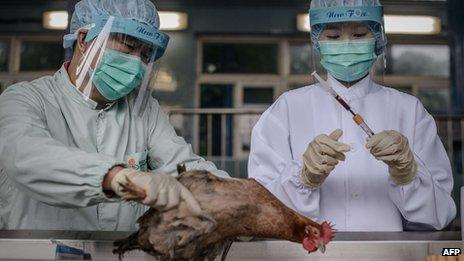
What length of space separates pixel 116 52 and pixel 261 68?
16.1 ft

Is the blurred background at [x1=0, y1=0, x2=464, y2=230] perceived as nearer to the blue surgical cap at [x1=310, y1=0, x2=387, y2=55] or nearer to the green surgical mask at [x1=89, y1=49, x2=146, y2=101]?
the blue surgical cap at [x1=310, y1=0, x2=387, y2=55]

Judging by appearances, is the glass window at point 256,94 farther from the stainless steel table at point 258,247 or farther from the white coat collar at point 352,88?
the stainless steel table at point 258,247

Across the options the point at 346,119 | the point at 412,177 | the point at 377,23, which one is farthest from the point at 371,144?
the point at 377,23

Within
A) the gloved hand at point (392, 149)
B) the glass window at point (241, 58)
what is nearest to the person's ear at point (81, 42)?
the gloved hand at point (392, 149)

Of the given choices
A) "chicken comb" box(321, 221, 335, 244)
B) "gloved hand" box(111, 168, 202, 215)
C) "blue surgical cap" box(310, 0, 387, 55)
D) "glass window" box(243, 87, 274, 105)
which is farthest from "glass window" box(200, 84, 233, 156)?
"gloved hand" box(111, 168, 202, 215)

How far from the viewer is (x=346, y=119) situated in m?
2.60

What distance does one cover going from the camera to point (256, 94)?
6.69 metres

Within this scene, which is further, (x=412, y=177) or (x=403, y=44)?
(x=403, y=44)

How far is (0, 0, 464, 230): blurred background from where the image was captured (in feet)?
14.5

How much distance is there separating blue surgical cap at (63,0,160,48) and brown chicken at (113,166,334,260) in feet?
2.64

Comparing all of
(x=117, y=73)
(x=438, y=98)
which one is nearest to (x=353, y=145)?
(x=117, y=73)

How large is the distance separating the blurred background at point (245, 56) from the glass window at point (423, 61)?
0.03 feet

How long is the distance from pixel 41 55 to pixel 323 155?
262 cm

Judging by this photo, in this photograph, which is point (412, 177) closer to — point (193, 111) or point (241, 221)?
point (241, 221)
